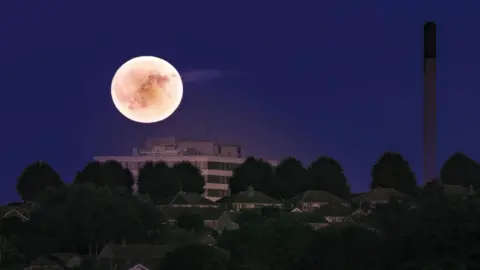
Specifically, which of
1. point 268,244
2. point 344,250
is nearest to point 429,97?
point 268,244

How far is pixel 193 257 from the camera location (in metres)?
159

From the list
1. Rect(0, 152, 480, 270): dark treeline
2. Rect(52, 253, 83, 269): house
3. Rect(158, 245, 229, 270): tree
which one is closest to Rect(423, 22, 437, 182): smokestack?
Rect(0, 152, 480, 270): dark treeline

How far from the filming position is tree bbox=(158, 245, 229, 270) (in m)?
157

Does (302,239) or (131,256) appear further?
(131,256)

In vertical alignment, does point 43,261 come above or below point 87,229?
below

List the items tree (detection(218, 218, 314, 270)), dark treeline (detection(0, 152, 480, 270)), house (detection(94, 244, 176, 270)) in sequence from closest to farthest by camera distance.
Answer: dark treeline (detection(0, 152, 480, 270)) → tree (detection(218, 218, 314, 270)) → house (detection(94, 244, 176, 270))

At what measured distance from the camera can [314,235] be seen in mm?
151875

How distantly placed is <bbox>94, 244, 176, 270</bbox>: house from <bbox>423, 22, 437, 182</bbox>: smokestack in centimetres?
2404

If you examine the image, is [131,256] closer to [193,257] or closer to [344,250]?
[193,257]

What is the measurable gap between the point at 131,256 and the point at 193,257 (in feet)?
75.7

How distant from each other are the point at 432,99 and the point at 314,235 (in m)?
23.5

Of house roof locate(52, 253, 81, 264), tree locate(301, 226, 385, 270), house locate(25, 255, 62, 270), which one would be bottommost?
house locate(25, 255, 62, 270)

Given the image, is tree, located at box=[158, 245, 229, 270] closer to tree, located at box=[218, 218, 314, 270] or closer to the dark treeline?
the dark treeline

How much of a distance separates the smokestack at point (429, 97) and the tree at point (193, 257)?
18896mm
